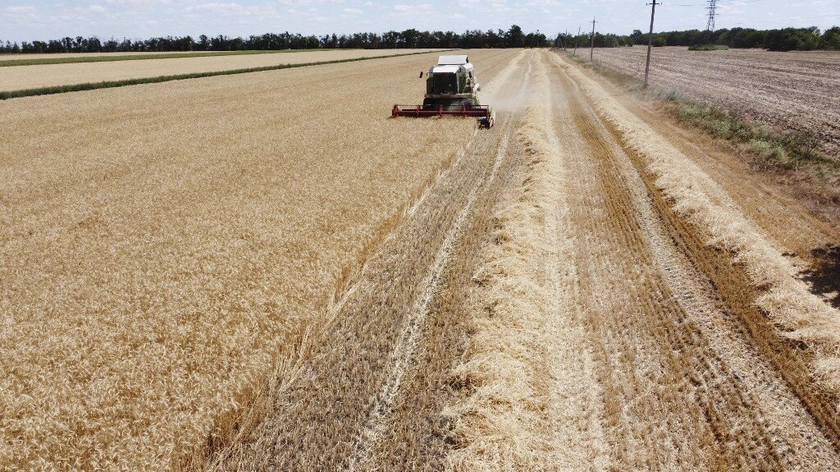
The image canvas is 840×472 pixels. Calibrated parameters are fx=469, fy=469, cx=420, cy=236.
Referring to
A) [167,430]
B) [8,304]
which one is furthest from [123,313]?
[167,430]

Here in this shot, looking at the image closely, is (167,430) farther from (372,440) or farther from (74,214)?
(74,214)

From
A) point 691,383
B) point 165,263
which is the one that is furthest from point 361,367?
point 165,263

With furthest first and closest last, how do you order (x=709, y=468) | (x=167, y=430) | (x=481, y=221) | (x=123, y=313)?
1. (x=481, y=221)
2. (x=123, y=313)
3. (x=167, y=430)
4. (x=709, y=468)

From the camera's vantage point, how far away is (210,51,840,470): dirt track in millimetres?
4535

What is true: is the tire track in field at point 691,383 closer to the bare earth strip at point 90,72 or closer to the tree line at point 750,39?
the bare earth strip at point 90,72

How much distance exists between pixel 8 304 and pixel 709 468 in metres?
8.99

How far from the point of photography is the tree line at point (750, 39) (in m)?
86.4

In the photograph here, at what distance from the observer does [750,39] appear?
10856cm

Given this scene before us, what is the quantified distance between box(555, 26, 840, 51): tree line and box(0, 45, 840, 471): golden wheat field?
102235 mm

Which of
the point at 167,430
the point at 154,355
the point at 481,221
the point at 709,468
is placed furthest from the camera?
the point at 481,221

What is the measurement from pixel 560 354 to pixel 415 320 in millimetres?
1976

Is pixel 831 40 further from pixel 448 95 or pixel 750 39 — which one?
pixel 448 95

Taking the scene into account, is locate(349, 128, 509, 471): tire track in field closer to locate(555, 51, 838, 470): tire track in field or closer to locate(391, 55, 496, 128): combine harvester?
locate(555, 51, 838, 470): tire track in field

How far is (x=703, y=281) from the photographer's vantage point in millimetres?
7371
